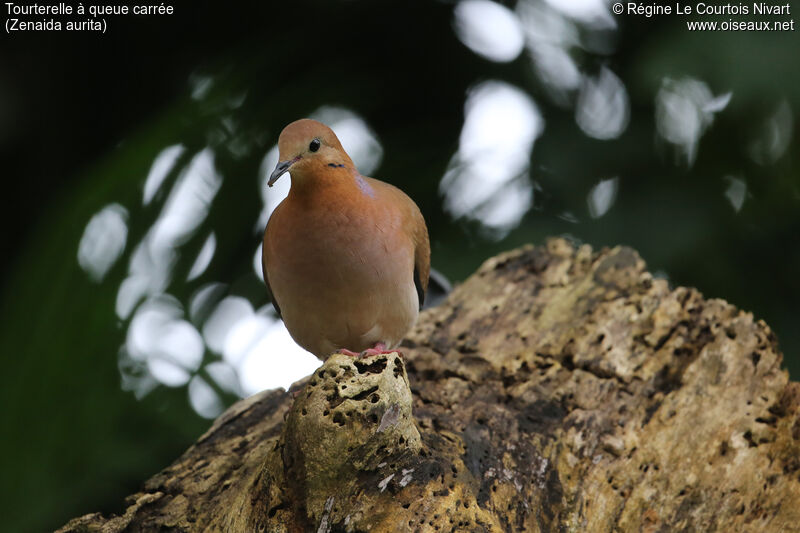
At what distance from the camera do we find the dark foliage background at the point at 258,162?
4.21m

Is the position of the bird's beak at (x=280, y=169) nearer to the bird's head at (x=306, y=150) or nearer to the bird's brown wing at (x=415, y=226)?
the bird's head at (x=306, y=150)

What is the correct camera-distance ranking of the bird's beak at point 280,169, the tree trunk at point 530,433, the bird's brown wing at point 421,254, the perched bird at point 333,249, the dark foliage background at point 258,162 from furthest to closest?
the dark foliage background at point 258,162, the bird's brown wing at point 421,254, the perched bird at point 333,249, the bird's beak at point 280,169, the tree trunk at point 530,433

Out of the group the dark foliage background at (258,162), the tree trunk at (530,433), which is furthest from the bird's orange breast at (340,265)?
the dark foliage background at (258,162)

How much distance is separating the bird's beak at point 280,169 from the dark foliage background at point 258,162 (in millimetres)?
1854

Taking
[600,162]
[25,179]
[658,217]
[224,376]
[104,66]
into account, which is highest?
[104,66]

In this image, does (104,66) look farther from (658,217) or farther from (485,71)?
(658,217)

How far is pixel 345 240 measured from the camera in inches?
118

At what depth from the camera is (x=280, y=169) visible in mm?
2898

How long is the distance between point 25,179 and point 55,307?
122 centimetres

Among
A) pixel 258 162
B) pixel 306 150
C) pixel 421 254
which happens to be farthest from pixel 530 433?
pixel 258 162

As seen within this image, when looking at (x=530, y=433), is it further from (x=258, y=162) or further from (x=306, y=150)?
(x=258, y=162)

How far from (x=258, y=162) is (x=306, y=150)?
1.94 meters

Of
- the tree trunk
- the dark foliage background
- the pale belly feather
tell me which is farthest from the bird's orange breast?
the dark foliage background

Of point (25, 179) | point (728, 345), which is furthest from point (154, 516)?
point (25, 179)
